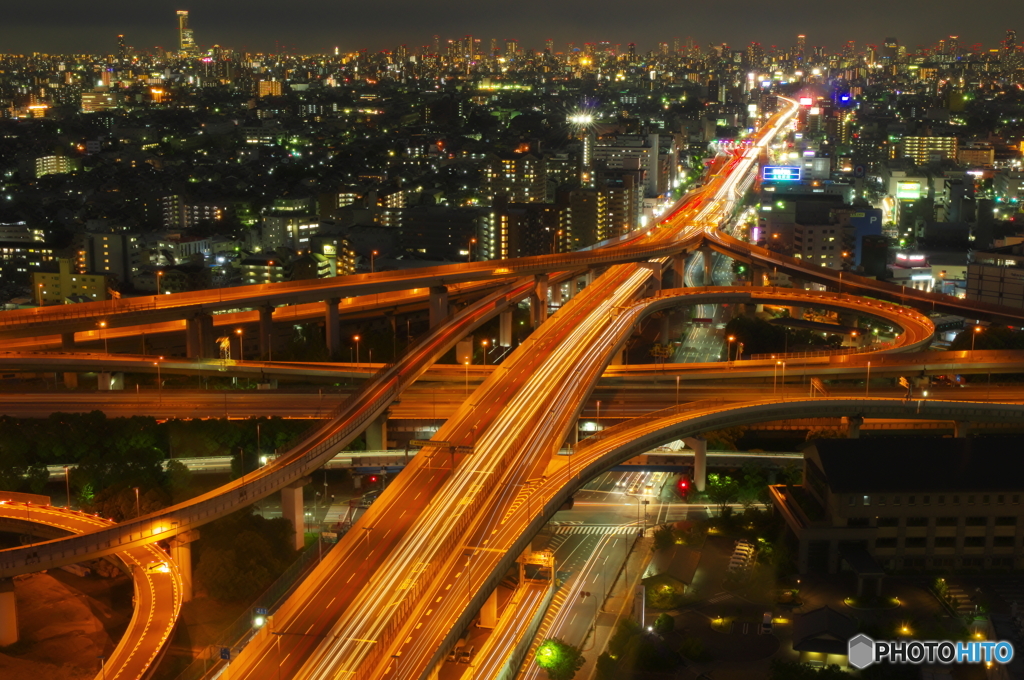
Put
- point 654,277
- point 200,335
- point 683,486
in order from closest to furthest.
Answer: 1. point 683,486
2. point 200,335
3. point 654,277

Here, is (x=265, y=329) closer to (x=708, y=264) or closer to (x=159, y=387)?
(x=159, y=387)

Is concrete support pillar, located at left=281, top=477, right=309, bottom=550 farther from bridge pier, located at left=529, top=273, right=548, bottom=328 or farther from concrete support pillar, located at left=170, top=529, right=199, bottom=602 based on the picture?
bridge pier, located at left=529, top=273, right=548, bottom=328

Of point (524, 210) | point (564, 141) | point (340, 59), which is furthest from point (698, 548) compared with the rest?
point (340, 59)

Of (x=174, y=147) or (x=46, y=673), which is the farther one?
(x=174, y=147)

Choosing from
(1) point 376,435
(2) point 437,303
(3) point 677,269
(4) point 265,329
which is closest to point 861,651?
(1) point 376,435

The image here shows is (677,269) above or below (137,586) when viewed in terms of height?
above

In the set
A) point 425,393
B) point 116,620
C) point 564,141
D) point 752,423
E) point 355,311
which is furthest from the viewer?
point 564,141

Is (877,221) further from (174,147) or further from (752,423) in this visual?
(174,147)
